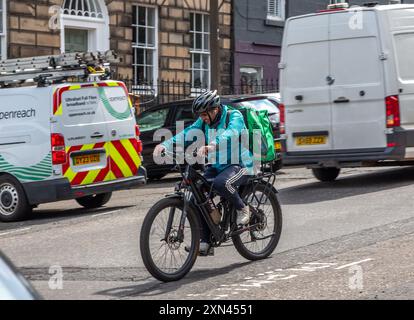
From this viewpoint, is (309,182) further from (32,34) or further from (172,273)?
(32,34)

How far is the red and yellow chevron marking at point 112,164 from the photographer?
41.6ft

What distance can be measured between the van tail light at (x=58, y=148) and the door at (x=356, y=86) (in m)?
4.32

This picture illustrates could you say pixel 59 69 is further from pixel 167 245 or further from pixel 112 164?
pixel 167 245

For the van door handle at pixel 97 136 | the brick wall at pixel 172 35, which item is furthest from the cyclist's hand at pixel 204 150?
the brick wall at pixel 172 35

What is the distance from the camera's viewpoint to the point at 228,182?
7.97 metres

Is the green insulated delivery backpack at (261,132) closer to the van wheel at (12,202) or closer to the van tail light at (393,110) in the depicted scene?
the van wheel at (12,202)

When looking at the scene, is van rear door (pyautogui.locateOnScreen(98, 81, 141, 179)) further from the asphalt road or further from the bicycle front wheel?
the bicycle front wheel

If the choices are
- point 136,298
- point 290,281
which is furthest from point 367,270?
point 136,298

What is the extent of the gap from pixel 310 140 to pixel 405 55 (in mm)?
1960

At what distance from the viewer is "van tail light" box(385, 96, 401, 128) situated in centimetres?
1376

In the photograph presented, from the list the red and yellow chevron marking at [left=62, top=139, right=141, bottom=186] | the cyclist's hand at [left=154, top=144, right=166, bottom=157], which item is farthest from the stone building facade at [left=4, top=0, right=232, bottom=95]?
the cyclist's hand at [left=154, top=144, right=166, bottom=157]

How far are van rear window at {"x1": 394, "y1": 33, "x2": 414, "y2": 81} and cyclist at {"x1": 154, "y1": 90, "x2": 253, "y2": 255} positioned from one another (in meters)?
A: 6.36

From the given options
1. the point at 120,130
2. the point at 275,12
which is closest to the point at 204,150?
the point at 120,130

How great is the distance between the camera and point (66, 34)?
78.0 ft
